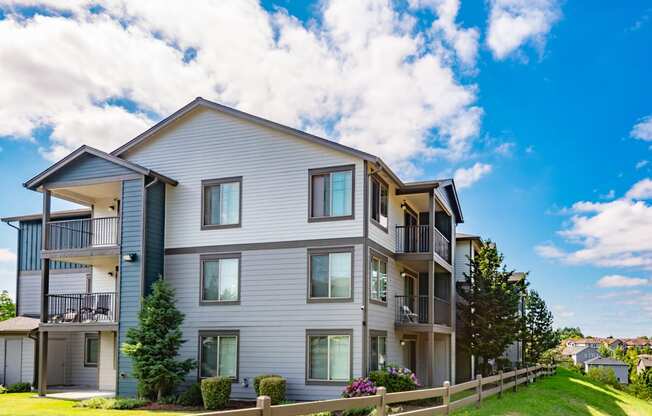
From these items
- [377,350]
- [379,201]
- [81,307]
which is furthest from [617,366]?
[81,307]

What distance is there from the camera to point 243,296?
21.4 metres

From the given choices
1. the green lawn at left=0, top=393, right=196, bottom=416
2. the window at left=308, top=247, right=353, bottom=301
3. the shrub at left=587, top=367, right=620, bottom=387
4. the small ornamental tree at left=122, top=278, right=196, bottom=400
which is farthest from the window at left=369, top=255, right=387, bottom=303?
the shrub at left=587, top=367, right=620, bottom=387

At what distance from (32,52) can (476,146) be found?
64.8ft

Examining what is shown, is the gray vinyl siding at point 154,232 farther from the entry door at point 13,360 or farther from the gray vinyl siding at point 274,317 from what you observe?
the entry door at point 13,360

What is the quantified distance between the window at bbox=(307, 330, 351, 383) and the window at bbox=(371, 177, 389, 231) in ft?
12.8

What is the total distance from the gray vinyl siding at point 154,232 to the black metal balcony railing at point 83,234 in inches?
62.1

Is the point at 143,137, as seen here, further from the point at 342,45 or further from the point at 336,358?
the point at 336,358

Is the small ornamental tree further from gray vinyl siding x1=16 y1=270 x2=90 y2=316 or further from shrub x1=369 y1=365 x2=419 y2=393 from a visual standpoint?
gray vinyl siding x1=16 y1=270 x2=90 y2=316

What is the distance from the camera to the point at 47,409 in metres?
19.1

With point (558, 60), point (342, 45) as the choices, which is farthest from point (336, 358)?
point (558, 60)

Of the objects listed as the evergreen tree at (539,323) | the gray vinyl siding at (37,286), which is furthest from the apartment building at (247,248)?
the evergreen tree at (539,323)

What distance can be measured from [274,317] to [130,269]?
5043mm

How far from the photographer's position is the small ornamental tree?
66.3 feet

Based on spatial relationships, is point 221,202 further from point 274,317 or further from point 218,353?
point 218,353
